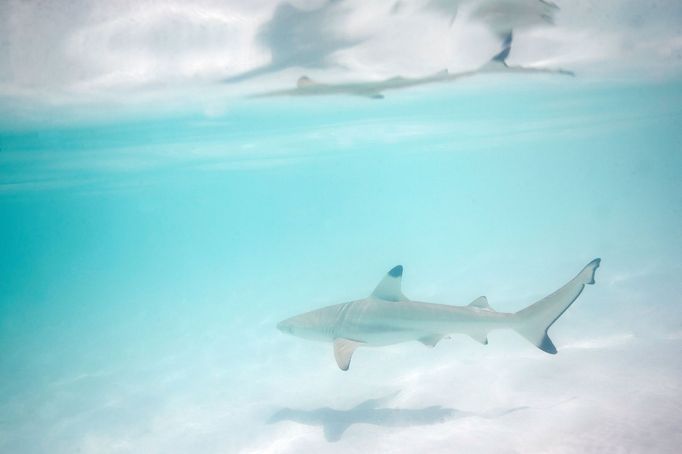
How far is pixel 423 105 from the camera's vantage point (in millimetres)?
22031

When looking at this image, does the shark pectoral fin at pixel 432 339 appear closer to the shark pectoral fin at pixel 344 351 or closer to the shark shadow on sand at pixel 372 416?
the shark pectoral fin at pixel 344 351

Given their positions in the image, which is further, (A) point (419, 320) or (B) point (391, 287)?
(B) point (391, 287)

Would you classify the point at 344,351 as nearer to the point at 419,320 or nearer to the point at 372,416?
the point at 419,320

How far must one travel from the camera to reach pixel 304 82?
50.0 feet

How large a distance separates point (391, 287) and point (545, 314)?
94.6 inches

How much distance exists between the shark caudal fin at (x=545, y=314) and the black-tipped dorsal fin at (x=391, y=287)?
193 centimetres

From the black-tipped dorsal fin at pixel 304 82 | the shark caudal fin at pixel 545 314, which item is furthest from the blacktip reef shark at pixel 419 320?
the black-tipped dorsal fin at pixel 304 82

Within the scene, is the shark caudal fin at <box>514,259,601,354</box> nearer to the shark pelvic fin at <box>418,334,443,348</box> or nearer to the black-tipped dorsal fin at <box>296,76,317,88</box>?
the shark pelvic fin at <box>418,334,443,348</box>

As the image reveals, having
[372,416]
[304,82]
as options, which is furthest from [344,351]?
[304,82]

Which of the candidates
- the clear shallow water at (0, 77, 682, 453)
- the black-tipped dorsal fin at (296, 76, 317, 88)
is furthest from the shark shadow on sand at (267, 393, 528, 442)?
the black-tipped dorsal fin at (296, 76, 317, 88)

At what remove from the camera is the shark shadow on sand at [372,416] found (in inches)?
284

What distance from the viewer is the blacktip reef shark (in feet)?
19.0

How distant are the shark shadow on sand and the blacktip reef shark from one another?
154 cm

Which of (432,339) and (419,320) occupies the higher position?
(419,320)
